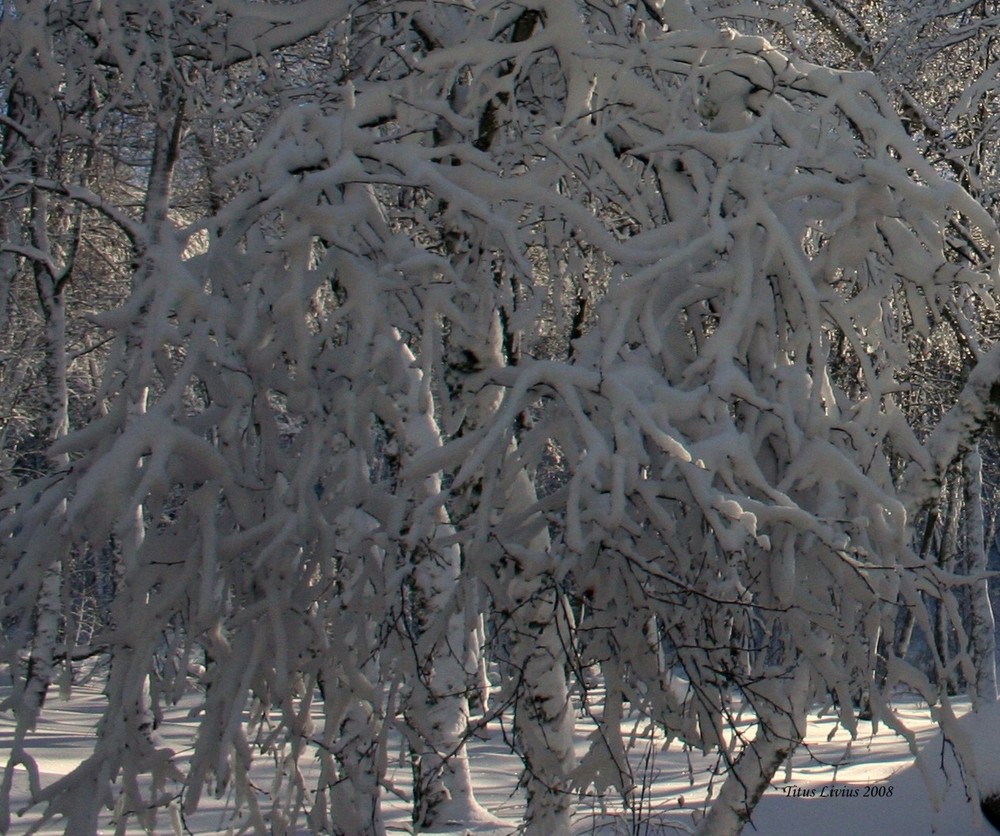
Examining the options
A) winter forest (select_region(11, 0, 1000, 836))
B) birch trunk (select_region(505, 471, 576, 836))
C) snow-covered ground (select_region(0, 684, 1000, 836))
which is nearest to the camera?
winter forest (select_region(11, 0, 1000, 836))

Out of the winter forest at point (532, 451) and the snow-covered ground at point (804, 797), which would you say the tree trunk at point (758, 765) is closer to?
the winter forest at point (532, 451)

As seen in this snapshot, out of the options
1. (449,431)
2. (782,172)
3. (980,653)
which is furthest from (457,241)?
(980,653)

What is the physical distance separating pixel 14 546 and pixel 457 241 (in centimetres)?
215

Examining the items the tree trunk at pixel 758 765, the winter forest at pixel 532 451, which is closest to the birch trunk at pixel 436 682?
the winter forest at pixel 532 451

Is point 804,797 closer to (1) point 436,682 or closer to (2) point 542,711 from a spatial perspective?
(1) point 436,682

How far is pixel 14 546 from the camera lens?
3.27 m

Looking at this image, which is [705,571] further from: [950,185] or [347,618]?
[950,185]

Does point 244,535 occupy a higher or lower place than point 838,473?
lower

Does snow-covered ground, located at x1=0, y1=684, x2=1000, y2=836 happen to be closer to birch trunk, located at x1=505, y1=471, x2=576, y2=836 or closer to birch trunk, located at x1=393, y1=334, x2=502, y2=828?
birch trunk, located at x1=393, y1=334, x2=502, y2=828

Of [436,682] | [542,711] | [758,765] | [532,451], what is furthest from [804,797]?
[532,451]

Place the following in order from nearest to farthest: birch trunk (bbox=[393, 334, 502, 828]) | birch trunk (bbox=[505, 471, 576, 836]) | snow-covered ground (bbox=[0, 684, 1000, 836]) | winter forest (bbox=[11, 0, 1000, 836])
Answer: winter forest (bbox=[11, 0, 1000, 836]), birch trunk (bbox=[393, 334, 502, 828]), birch trunk (bbox=[505, 471, 576, 836]), snow-covered ground (bbox=[0, 684, 1000, 836])

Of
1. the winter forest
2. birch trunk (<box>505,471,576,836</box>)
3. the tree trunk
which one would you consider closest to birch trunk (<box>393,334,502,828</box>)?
the winter forest

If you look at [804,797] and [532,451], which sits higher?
[532,451]

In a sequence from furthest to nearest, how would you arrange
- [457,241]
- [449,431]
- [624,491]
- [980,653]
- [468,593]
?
[980,653]
[457,241]
[449,431]
[468,593]
[624,491]
